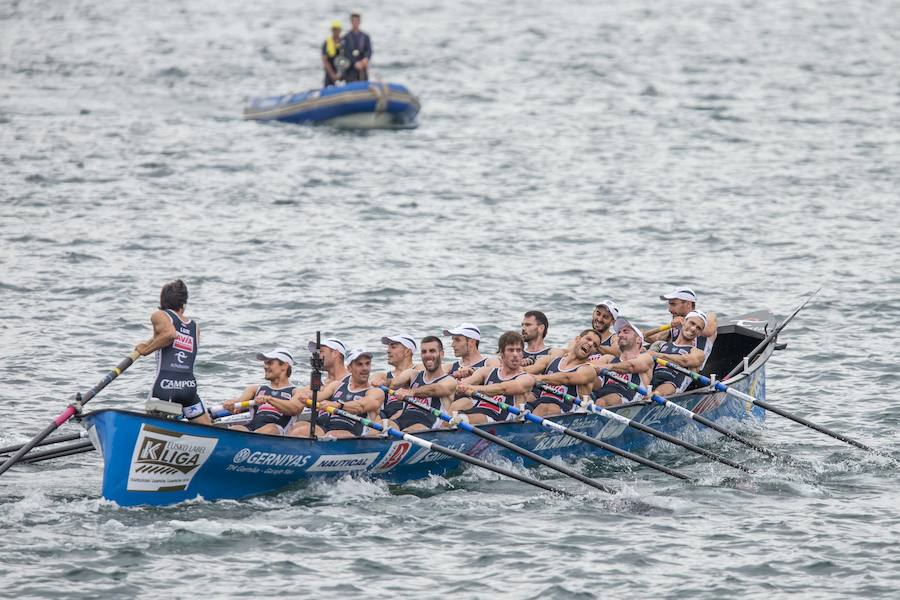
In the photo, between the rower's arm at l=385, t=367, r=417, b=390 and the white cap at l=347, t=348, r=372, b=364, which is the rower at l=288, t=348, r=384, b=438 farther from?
the rower's arm at l=385, t=367, r=417, b=390

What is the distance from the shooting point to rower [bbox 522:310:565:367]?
21609 millimetres

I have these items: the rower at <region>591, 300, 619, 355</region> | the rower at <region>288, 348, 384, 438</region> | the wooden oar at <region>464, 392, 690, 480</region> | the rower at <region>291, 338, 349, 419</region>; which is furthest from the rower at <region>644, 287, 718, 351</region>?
the rower at <region>291, 338, 349, 419</region>

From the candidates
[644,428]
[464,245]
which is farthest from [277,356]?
[464,245]

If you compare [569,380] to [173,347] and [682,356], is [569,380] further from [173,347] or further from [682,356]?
[173,347]

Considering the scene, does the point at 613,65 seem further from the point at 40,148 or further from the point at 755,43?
the point at 40,148

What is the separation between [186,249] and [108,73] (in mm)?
22506

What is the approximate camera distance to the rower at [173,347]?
18.0 meters

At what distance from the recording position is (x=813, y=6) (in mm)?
69875

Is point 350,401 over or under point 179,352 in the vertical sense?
under

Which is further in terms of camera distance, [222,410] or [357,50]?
[357,50]

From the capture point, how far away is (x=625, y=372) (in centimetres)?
2131

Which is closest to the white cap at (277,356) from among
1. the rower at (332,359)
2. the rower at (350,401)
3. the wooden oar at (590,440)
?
the rower at (332,359)

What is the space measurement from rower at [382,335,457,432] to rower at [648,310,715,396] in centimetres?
363

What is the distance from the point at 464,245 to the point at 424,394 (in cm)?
1449
